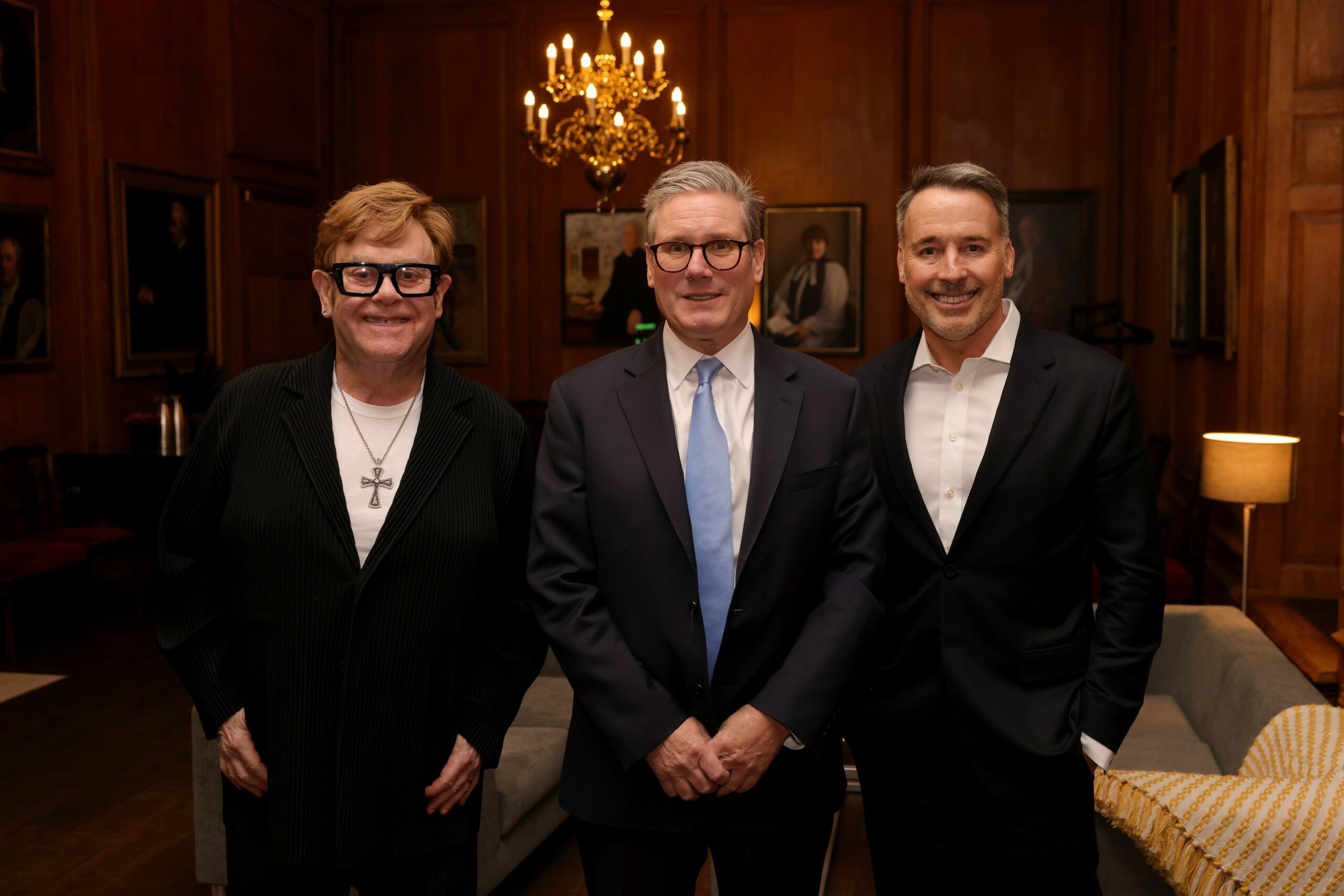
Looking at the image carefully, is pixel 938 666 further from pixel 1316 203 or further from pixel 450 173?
pixel 450 173

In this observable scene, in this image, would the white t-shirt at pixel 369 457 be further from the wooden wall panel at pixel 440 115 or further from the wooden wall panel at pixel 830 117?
the wooden wall panel at pixel 440 115

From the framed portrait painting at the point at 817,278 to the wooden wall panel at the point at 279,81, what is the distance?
3.96 metres

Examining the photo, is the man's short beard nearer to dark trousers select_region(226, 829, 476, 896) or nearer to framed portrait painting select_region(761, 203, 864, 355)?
dark trousers select_region(226, 829, 476, 896)

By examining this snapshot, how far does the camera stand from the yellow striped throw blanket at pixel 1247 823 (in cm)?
204

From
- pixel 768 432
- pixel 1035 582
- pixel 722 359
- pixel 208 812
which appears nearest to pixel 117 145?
pixel 208 812

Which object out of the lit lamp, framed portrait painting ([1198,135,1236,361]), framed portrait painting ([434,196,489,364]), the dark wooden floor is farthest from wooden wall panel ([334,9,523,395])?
the lit lamp

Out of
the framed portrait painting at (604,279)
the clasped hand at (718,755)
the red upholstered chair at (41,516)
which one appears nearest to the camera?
the clasped hand at (718,755)

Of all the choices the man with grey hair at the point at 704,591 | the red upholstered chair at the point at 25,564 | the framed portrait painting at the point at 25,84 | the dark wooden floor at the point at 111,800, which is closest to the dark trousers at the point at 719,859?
the man with grey hair at the point at 704,591

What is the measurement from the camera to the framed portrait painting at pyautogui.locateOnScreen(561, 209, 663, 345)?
9594mm

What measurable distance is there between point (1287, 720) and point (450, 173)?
8624 millimetres

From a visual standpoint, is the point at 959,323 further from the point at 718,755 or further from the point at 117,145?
the point at 117,145

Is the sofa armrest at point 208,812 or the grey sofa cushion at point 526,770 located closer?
the sofa armrest at point 208,812

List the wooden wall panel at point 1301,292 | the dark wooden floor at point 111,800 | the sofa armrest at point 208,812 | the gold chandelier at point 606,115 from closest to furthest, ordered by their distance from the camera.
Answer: the sofa armrest at point 208,812
the dark wooden floor at point 111,800
the wooden wall panel at point 1301,292
the gold chandelier at point 606,115

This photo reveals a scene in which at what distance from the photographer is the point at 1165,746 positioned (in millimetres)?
3529
